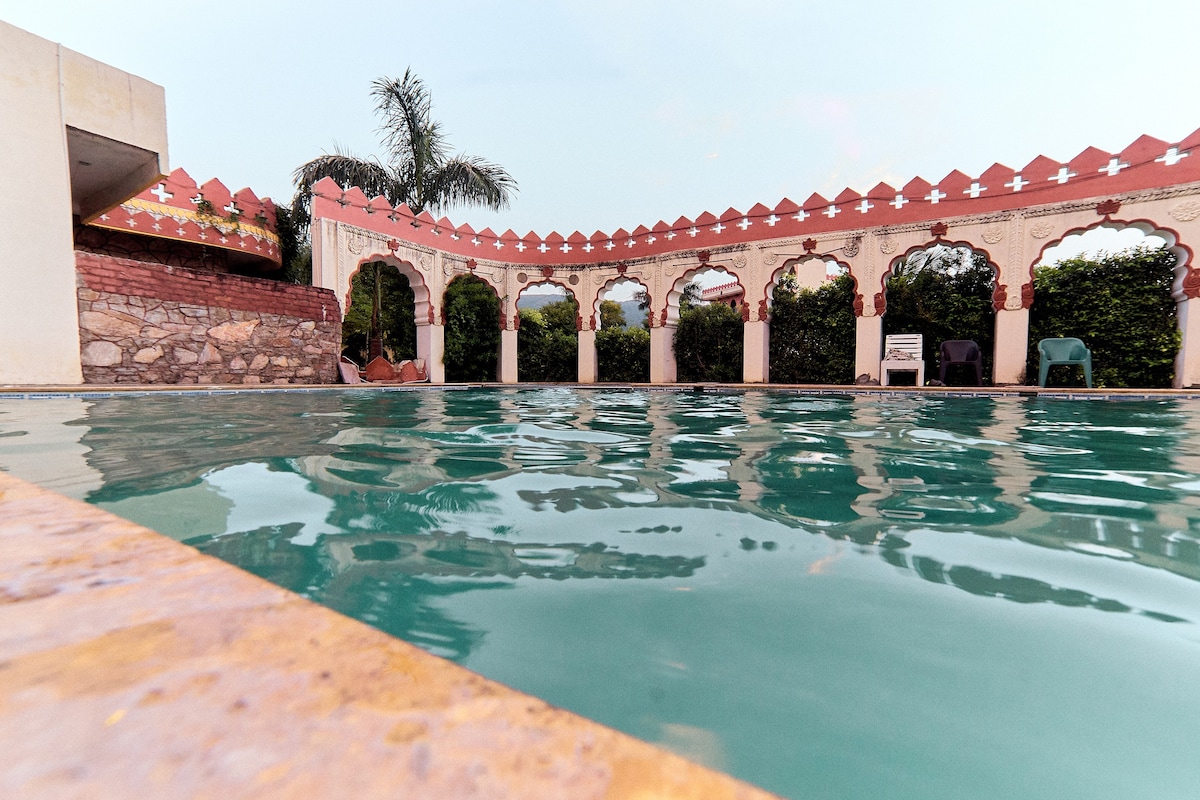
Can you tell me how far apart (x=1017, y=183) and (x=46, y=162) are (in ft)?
45.0

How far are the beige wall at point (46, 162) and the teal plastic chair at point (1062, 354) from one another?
12.8 m

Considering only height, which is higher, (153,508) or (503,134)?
(503,134)

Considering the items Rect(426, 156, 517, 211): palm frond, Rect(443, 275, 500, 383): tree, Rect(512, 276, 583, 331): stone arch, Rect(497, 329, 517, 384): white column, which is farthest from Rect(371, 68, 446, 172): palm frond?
Rect(497, 329, 517, 384): white column

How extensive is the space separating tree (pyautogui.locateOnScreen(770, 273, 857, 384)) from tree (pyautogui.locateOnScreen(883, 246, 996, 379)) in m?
0.80

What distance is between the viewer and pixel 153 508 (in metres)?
1.59

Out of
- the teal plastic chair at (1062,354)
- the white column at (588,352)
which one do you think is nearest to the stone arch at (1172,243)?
the teal plastic chair at (1062,354)

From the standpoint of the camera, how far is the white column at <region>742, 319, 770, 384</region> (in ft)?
37.6

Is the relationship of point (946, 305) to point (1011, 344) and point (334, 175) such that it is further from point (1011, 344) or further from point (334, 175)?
point (334, 175)

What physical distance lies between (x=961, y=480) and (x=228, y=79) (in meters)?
22.8

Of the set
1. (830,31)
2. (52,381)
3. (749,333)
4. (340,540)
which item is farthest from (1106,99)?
(52,381)

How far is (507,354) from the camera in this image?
43.7ft

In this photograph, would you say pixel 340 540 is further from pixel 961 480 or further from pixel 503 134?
pixel 503 134

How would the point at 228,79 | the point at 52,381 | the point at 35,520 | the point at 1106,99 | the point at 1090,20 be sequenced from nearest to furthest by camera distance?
the point at 35,520 < the point at 52,381 < the point at 1090,20 < the point at 1106,99 < the point at 228,79

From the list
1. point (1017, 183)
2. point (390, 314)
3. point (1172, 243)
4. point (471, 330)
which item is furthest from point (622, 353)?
point (1172, 243)
